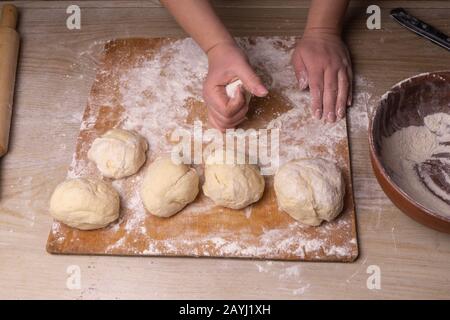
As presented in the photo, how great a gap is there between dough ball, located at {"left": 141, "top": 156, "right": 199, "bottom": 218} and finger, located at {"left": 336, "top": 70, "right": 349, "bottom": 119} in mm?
502

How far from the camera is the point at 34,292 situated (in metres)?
1.24

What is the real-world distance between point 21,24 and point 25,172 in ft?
2.15

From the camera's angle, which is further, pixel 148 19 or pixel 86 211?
pixel 148 19

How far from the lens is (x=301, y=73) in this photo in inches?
58.6

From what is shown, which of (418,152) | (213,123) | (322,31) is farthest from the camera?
(322,31)

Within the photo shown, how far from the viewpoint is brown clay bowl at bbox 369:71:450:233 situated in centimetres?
121

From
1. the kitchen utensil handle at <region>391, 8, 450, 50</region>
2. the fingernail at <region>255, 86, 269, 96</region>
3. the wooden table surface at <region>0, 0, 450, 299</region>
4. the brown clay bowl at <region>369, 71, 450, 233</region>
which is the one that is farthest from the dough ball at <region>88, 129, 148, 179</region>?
the kitchen utensil handle at <region>391, 8, 450, 50</region>

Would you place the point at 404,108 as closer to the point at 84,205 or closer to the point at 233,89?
the point at 233,89

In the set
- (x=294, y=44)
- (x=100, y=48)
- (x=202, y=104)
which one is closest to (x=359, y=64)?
(x=294, y=44)

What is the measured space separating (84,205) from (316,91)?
78cm

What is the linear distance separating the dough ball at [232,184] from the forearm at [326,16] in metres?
0.56

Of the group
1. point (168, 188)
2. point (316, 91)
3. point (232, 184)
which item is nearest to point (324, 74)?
point (316, 91)

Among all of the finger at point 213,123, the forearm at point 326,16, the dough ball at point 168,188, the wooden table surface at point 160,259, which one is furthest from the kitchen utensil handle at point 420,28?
the dough ball at point 168,188

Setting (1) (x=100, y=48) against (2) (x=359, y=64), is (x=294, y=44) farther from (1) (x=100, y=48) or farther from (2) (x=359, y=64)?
(1) (x=100, y=48)
